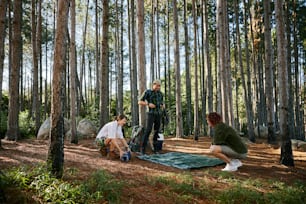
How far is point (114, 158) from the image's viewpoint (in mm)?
5773

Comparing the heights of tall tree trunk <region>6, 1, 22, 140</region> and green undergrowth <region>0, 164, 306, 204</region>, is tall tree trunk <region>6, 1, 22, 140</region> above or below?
above

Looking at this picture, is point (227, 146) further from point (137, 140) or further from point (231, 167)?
point (137, 140)

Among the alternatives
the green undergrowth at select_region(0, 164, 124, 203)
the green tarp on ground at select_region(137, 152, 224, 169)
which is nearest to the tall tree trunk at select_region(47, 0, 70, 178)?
the green undergrowth at select_region(0, 164, 124, 203)

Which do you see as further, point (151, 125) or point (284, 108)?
point (151, 125)

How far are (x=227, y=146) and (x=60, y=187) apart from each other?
125 inches

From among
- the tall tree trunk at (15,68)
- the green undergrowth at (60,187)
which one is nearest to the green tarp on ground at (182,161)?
the green undergrowth at (60,187)

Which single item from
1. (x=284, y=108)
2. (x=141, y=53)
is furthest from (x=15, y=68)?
(x=284, y=108)

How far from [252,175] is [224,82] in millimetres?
4031

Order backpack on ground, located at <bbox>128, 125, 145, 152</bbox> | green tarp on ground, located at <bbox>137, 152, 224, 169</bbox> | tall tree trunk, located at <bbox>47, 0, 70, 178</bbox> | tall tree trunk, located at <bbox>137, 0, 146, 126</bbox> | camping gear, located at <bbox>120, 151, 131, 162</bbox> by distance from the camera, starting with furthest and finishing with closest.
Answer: tall tree trunk, located at <bbox>137, 0, 146, 126</bbox>, backpack on ground, located at <bbox>128, 125, 145, 152</bbox>, camping gear, located at <bbox>120, 151, 131, 162</bbox>, green tarp on ground, located at <bbox>137, 152, 224, 169</bbox>, tall tree trunk, located at <bbox>47, 0, 70, 178</bbox>

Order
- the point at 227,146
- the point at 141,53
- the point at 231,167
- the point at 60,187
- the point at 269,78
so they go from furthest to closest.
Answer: the point at 269,78, the point at 141,53, the point at 227,146, the point at 231,167, the point at 60,187

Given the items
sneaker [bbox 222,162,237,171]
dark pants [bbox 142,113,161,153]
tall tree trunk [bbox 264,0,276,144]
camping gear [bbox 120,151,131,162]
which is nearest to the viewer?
sneaker [bbox 222,162,237,171]

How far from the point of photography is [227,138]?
5.09 metres

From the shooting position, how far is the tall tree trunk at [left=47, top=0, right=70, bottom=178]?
3555 millimetres

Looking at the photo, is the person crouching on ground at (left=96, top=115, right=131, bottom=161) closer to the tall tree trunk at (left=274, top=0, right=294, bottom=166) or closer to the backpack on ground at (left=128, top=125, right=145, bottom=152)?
the backpack on ground at (left=128, top=125, right=145, bottom=152)
